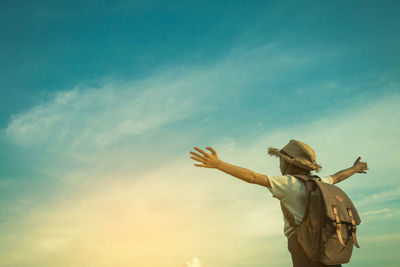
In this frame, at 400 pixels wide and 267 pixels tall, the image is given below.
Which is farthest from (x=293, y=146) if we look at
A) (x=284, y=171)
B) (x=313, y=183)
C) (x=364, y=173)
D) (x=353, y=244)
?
(x=364, y=173)

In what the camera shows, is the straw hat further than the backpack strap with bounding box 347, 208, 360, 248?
Yes

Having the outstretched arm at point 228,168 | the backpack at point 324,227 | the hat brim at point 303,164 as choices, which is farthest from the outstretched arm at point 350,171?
the outstretched arm at point 228,168

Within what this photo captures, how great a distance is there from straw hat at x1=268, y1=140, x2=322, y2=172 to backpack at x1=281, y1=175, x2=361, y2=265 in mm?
591

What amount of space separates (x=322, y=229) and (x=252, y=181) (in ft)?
4.22

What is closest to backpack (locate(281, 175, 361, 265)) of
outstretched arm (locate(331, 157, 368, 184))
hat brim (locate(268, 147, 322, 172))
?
hat brim (locate(268, 147, 322, 172))

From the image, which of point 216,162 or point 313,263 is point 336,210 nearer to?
point 313,263

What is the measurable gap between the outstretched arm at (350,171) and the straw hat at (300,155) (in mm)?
1458

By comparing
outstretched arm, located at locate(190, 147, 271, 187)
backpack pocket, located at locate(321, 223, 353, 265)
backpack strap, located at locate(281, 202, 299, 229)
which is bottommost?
backpack pocket, located at locate(321, 223, 353, 265)

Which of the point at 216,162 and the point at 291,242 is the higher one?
the point at 216,162

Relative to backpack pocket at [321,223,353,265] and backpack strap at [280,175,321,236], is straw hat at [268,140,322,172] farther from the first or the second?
backpack pocket at [321,223,353,265]

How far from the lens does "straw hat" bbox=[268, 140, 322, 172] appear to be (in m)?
6.44

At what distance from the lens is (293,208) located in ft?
19.0

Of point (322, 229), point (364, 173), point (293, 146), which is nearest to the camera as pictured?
point (322, 229)

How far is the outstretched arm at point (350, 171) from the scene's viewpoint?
7793 mm
